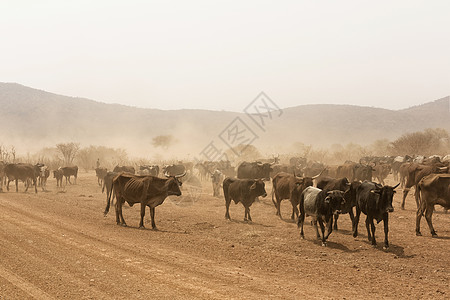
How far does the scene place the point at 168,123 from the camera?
5502 inches

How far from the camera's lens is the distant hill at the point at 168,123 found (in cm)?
11950

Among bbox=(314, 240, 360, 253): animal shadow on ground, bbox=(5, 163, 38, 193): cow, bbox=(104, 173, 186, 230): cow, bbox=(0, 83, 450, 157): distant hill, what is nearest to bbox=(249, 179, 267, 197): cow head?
bbox=(104, 173, 186, 230): cow

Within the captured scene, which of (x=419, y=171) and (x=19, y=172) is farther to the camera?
(x=19, y=172)

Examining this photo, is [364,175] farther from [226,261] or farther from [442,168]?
[226,261]

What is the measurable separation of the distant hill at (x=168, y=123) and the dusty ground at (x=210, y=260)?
300ft

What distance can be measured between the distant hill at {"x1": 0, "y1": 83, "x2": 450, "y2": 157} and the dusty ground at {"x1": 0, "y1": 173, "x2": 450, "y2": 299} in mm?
91547

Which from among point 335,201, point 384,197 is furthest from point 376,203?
point 335,201

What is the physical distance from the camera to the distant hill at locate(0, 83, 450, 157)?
392 ft

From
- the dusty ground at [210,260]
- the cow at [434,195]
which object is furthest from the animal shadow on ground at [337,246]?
the cow at [434,195]

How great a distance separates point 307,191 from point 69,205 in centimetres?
1321

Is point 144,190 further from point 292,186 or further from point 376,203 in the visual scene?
point 376,203

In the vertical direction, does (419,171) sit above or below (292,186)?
above

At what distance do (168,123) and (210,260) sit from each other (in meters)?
131

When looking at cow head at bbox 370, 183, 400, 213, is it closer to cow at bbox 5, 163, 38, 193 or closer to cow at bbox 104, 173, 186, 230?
cow at bbox 104, 173, 186, 230
